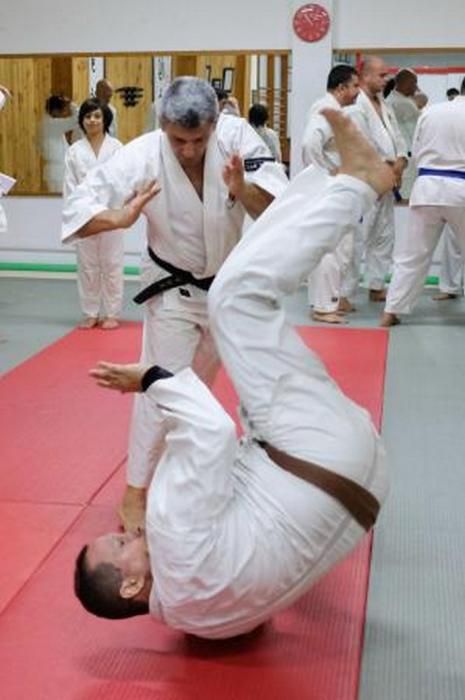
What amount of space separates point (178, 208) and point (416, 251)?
12.1 feet

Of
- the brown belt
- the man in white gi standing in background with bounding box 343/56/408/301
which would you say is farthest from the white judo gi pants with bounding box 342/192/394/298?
the brown belt

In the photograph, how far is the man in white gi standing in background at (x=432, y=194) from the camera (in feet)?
20.7

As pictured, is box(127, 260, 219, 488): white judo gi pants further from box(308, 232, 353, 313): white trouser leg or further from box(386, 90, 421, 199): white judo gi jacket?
box(386, 90, 421, 199): white judo gi jacket

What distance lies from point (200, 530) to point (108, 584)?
1.04 ft

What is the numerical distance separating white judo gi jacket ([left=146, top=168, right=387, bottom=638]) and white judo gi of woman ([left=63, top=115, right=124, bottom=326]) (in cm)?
428

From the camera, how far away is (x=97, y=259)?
6.65m

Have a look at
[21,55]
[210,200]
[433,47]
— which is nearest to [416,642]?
[210,200]

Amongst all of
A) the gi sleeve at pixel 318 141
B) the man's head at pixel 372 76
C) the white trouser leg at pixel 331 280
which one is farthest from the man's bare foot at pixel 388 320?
the man's head at pixel 372 76

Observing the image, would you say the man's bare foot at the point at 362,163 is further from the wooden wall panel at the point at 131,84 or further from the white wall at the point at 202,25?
the wooden wall panel at the point at 131,84

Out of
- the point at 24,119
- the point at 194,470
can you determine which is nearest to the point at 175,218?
the point at 194,470

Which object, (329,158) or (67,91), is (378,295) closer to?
(329,158)

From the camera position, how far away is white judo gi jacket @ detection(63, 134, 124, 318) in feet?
21.6

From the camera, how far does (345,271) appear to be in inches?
275

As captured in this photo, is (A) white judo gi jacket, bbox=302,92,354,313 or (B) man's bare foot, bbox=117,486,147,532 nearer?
(B) man's bare foot, bbox=117,486,147,532
